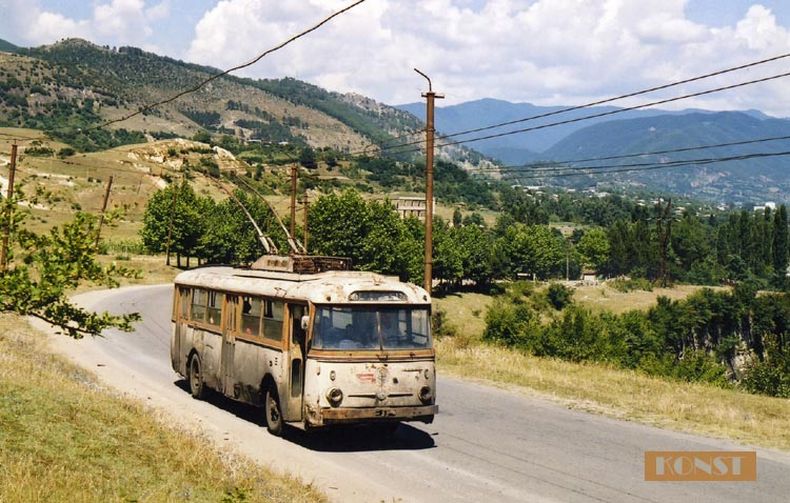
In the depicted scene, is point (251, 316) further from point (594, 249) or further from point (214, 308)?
point (594, 249)

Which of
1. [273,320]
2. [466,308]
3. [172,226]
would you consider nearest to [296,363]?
[273,320]

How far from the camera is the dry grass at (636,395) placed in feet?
51.2

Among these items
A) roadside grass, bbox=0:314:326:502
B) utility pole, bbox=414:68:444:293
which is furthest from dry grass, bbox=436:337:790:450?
roadside grass, bbox=0:314:326:502

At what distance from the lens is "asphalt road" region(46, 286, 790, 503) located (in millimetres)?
11203

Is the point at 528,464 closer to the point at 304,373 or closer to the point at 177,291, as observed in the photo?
the point at 304,373

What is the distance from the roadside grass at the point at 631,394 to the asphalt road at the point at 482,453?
2.70ft

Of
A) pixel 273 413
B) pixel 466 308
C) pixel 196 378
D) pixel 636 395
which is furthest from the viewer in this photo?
pixel 466 308

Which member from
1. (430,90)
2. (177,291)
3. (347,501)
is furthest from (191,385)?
(430,90)

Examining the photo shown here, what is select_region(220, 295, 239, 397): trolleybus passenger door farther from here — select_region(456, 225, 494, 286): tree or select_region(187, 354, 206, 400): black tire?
select_region(456, 225, 494, 286): tree

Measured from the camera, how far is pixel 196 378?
63.4ft

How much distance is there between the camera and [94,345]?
1147 inches

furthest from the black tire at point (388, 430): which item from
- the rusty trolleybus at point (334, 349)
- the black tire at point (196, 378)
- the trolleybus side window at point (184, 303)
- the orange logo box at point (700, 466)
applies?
the trolleybus side window at point (184, 303)

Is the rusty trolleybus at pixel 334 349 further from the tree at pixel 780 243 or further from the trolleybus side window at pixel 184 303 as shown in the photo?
the tree at pixel 780 243

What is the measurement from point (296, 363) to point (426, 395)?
Answer: 95.8 inches
